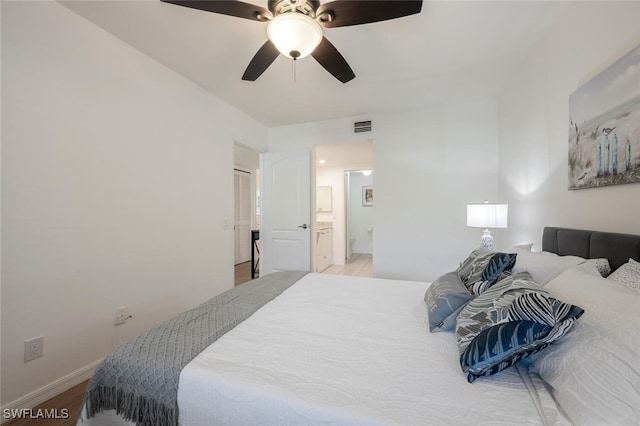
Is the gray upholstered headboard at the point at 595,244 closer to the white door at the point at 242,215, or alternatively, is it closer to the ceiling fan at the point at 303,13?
the ceiling fan at the point at 303,13

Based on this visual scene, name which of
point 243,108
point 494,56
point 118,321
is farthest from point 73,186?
point 494,56

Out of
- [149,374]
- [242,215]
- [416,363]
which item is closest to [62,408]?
[149,374]

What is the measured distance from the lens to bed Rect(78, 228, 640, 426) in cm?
67

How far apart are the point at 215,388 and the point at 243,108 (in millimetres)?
3167

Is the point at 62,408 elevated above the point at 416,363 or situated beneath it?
situated beneath

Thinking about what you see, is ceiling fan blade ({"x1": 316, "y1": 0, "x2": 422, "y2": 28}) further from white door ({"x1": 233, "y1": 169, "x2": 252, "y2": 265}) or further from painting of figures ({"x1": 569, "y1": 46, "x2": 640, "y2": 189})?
white door ({"x1": 233, "y1": 169, "x2": 252, "y2": 265})

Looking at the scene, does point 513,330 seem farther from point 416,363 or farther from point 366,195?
point 366,195

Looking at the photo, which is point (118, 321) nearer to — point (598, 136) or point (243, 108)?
point (243, 108)

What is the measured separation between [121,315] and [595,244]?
3.04 meters

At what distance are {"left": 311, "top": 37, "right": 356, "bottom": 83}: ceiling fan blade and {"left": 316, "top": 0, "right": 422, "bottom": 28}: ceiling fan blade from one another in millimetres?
133

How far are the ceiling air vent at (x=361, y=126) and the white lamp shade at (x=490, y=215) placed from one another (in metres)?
1.75

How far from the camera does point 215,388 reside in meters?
0.81

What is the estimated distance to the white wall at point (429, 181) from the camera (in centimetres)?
304

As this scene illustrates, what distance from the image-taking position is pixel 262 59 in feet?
5.81
